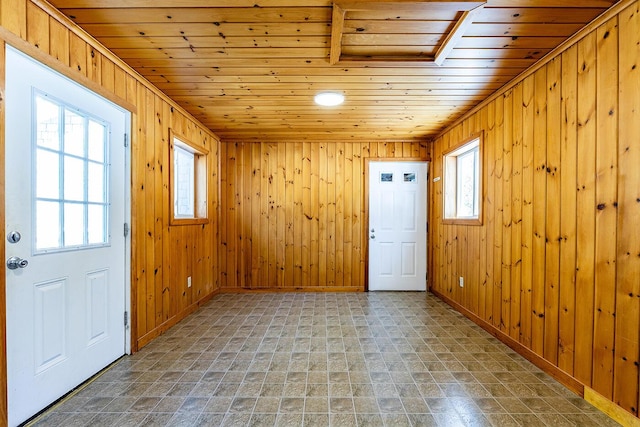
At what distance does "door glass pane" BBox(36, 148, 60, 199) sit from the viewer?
65.7 inches

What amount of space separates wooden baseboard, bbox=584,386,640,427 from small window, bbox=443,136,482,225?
5.70ft

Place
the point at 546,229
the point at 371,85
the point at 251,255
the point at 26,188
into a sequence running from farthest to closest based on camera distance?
1. the point at 251,255
2. the point at 371,85
3. the point at 546,229
4. the point at 26,188

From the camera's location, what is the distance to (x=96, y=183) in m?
2.12

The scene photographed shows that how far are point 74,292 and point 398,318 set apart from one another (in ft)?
9.77

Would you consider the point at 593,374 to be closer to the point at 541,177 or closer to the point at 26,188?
the point at 541,177

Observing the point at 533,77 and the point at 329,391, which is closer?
the point at 329,391

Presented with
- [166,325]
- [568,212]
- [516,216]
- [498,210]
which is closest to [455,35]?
[568,212]

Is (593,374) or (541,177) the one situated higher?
(541,177)

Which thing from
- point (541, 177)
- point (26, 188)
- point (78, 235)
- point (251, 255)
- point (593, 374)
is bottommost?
point (593, 374)

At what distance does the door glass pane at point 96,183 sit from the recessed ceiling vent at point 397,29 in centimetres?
189

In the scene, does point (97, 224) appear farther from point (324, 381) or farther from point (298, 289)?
point (298, 289)

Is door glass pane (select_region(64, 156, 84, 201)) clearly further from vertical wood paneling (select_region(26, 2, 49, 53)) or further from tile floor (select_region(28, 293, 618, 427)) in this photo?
tile floor (select_region(28, 293, 618, 427))

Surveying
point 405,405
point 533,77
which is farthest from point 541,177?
point 405,405

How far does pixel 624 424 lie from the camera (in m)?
1.62
